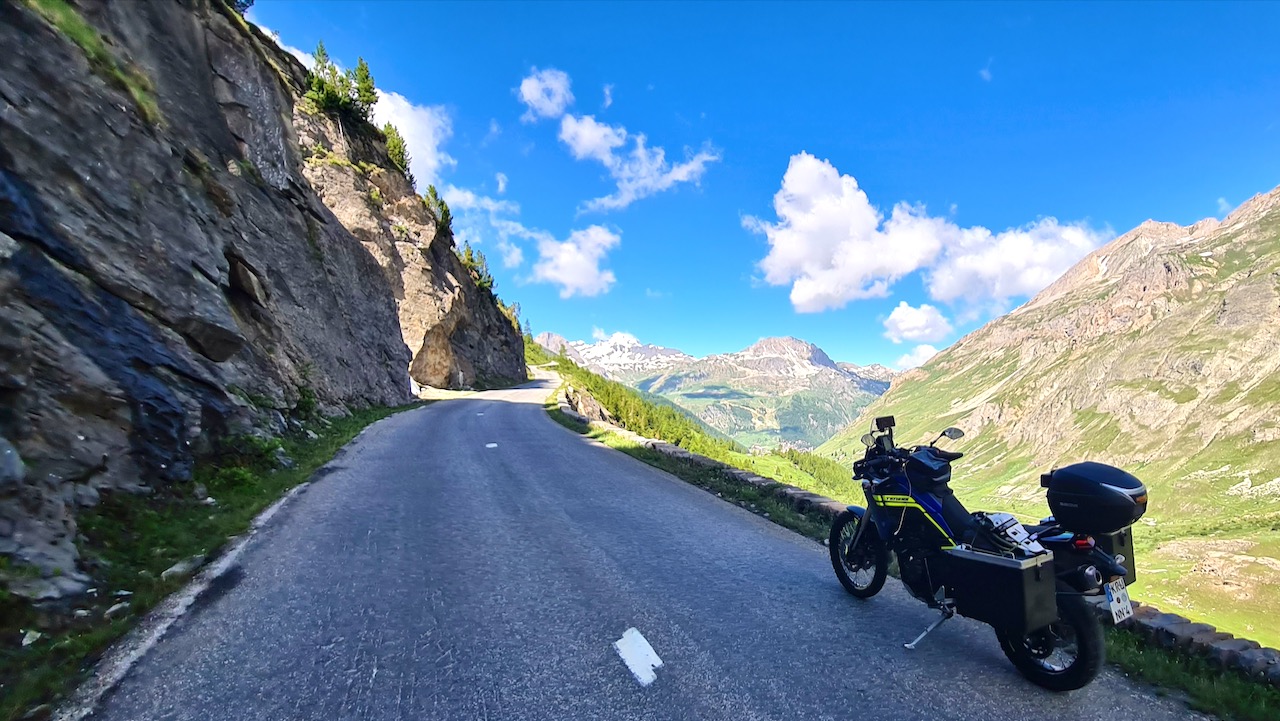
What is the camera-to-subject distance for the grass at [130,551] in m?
3.46

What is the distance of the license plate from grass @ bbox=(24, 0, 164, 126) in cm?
1443

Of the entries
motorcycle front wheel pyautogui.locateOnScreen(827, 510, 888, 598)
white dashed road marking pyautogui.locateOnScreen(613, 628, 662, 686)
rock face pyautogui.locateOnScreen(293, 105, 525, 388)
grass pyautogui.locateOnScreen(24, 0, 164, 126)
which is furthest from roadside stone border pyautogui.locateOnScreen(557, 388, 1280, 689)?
rock face pyautogui.locateOnScreen(293, 105, 525, 388)

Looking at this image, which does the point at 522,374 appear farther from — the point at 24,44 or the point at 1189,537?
the point at 1189,537

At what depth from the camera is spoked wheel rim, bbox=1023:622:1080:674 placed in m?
3.64

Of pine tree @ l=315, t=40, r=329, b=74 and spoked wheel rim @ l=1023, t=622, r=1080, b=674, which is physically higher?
pine tree @ l=315, t=40, r=329, b=74

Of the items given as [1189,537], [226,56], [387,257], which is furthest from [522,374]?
[1189,537]

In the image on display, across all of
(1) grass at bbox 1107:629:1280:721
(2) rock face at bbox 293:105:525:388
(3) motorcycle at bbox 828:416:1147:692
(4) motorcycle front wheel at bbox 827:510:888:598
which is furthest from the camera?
(2) rock face at bbox 293:105:525:388

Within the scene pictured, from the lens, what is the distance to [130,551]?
517 cm

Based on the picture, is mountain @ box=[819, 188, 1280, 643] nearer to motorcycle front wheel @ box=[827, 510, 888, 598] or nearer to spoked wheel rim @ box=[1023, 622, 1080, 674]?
motorcycle front wheel @ box=[827, 510, 888, 598]

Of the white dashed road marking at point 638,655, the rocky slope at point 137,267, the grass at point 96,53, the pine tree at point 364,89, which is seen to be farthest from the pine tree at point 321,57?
the white dashed road marking at point 638,655

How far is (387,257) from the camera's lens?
35375 mm

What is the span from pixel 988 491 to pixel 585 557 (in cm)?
20753

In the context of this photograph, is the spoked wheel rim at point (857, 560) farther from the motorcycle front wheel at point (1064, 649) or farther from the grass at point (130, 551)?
the grass at point (130, 551)

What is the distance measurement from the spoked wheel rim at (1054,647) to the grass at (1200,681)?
0.56 meters
